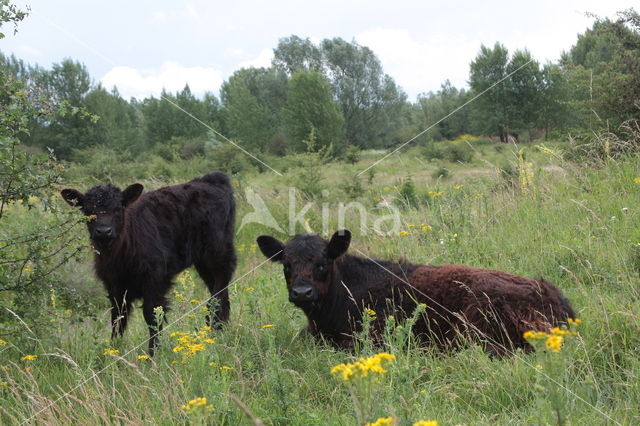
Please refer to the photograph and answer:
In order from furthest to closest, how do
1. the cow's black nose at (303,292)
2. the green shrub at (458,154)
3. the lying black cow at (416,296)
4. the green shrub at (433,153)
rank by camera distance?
the green shrub at (433,153)
the green shrub at (458,154)
the cow's black nose at (303,292)
the lying black cow at (416,296)

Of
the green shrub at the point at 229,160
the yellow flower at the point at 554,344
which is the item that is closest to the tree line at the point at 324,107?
the green shrub at the point at 229,160

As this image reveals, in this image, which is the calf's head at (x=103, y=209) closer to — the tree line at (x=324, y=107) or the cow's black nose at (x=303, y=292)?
the cow's black nose at (x=303, y=292)

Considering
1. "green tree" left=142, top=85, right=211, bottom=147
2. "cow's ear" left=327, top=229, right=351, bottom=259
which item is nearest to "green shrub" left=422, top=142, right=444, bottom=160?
"cow's ear" left=327, top=229, right=351, bottom=259

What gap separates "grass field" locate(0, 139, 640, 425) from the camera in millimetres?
2865

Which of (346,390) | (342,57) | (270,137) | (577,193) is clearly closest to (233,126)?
(270,137)

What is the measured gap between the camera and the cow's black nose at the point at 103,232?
489 centimetres

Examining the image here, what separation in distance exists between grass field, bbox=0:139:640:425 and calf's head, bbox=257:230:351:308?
39cm

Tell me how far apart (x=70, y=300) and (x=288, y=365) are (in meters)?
1.88

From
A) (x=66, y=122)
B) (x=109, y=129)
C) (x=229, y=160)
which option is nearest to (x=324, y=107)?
(x=109, y=129)

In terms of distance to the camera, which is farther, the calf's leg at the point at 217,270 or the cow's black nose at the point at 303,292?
the calf's leg at the point at 217,270

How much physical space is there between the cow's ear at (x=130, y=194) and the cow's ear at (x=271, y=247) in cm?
134

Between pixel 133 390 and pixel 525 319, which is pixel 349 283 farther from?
pixel 133 390

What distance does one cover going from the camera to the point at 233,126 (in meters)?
54.1

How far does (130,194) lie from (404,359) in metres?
3.36
